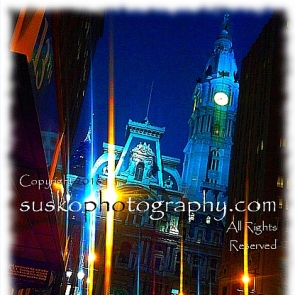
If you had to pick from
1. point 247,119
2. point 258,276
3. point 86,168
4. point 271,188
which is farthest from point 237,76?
point 258,276

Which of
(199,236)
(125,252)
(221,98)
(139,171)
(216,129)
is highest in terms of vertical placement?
(221,98)

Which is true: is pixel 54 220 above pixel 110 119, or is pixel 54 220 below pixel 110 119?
below

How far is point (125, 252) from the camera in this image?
53531 millimetres

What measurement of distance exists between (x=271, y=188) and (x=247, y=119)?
1401 cm

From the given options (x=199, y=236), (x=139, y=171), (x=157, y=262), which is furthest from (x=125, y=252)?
(x=139, y=171)

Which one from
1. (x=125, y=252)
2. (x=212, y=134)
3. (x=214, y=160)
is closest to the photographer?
(x=125, y=252)

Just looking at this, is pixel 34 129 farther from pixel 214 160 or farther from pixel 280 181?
pixel 214 160

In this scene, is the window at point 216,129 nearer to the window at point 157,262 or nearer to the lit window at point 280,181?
the window at point 157,262

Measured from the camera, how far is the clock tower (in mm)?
66938

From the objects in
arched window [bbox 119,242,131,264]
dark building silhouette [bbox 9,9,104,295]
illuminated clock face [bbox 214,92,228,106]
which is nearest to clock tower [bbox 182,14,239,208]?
illuminated clock face [bbox 214,92,228,106]

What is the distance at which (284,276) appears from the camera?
1308 inches

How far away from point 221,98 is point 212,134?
8.47 m

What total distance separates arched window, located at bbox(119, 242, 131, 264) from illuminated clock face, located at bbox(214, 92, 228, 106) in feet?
113
